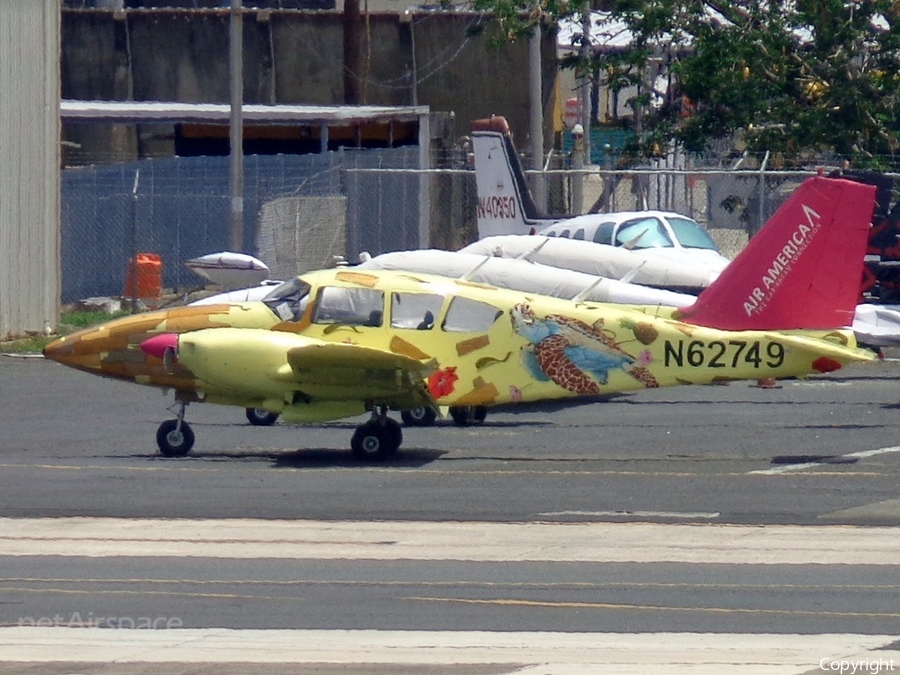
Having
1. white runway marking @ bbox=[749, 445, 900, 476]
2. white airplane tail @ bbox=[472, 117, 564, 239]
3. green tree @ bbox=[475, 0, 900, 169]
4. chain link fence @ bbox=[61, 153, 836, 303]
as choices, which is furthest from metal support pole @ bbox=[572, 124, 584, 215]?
white runway marking @ bbox=[749, 445, 900, 476]

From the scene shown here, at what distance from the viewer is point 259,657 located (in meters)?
7.46

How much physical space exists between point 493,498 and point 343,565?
256 centimetres

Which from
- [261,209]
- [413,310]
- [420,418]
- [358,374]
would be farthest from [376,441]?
[261,209]

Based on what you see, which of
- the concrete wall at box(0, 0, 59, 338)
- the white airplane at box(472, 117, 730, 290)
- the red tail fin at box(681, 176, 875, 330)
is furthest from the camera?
the concrete wall at box(0, 0, 59, 338)

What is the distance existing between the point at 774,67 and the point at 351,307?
15456 millimetres

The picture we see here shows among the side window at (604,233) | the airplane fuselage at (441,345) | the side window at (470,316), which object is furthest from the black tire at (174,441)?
the side window at (604,233)

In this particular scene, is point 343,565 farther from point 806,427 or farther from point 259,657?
point 806,427

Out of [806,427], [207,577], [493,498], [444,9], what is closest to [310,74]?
[444,9]

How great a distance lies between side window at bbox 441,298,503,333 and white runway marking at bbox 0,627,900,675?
263 inches

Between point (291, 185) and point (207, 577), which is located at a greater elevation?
point (291, 185)

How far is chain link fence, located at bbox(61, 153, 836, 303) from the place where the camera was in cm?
2945

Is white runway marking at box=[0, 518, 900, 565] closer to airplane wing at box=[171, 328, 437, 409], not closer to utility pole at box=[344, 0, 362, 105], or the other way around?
airplane wing at box=[171, 328, 437, 409]

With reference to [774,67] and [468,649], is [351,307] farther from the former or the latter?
[774,67]

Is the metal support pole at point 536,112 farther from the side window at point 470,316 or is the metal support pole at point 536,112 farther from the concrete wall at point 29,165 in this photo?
the side window at point 470,316
